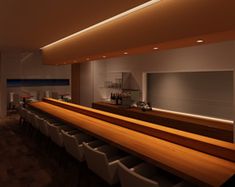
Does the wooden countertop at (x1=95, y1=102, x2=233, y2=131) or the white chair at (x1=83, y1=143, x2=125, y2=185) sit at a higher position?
the wooden countertop at (x1=95, y1=102, x2=233, y2=131)

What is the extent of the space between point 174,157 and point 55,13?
92.6 inches

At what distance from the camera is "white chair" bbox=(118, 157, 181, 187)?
1.53 meters

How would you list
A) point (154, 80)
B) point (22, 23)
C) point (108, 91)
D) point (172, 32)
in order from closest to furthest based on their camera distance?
point (172, 32), point (22, 23), point (154, 80), point (108, 91)

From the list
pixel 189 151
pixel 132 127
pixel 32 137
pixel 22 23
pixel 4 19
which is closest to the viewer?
pixel 189 151

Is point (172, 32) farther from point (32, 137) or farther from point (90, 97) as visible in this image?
point (90, 97)

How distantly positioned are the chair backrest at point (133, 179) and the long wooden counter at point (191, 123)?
217 centimetres

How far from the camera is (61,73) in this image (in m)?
10.5

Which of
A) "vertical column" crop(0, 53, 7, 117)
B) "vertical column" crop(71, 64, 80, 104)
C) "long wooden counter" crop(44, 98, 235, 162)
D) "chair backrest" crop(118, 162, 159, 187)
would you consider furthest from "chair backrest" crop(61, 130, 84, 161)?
"vertical column" crop(0, 53, 7, 117)

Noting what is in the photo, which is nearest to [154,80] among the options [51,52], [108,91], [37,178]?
[108,91]

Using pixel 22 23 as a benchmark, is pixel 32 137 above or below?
below

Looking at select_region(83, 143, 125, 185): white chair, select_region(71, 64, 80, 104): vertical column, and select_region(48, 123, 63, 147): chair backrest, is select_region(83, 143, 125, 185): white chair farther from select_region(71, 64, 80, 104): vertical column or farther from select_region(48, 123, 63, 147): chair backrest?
select_region(71, 64, 80, 104): vertical column

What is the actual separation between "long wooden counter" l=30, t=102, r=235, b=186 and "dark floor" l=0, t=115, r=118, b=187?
2.34 ft

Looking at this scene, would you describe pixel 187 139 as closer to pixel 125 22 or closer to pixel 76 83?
pixel 125 22

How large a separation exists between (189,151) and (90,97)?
16.8 ft
